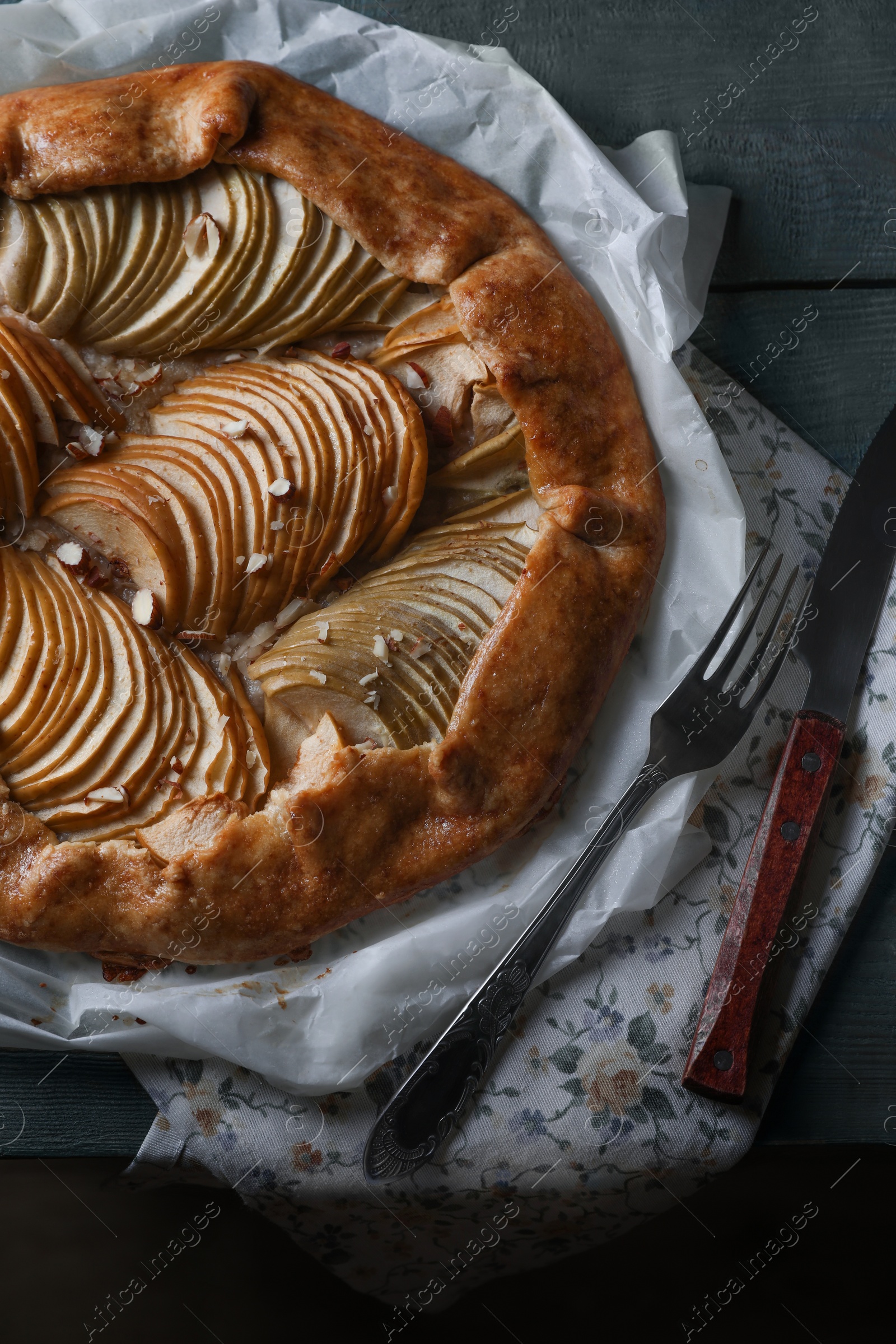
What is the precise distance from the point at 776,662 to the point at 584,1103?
1459mm

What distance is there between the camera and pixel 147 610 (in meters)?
2.63

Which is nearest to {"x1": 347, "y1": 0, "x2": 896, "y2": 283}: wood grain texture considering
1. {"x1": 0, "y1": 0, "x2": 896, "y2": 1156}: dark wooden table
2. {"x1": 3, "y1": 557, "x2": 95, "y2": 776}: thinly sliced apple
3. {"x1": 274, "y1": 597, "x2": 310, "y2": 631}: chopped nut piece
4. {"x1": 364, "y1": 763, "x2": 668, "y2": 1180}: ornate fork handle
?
{"x1": 0, "y1": 0, "x2": 896, "y2": 1156}: dark wooden table

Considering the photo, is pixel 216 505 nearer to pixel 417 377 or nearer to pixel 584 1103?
pixel 417 377

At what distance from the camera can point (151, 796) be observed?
2.57 meters

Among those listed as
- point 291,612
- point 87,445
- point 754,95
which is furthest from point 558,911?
point 754,95

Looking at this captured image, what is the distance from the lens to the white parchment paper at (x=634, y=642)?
8.74 feet

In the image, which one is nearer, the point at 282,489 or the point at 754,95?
the point at 282,489

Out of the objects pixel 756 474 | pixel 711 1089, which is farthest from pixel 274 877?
pixel 756 474

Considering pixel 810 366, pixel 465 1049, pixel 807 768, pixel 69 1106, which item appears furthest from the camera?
pixel 810 366

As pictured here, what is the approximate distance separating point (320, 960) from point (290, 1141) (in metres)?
0.53

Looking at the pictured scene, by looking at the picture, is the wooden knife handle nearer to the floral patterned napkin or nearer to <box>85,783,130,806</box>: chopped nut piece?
the floral patterned napkin

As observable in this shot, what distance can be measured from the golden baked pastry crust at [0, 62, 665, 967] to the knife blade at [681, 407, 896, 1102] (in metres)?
0.64

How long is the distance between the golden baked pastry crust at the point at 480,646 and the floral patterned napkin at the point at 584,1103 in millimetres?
538

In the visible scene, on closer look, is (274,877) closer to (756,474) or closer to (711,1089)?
(711,1089)
